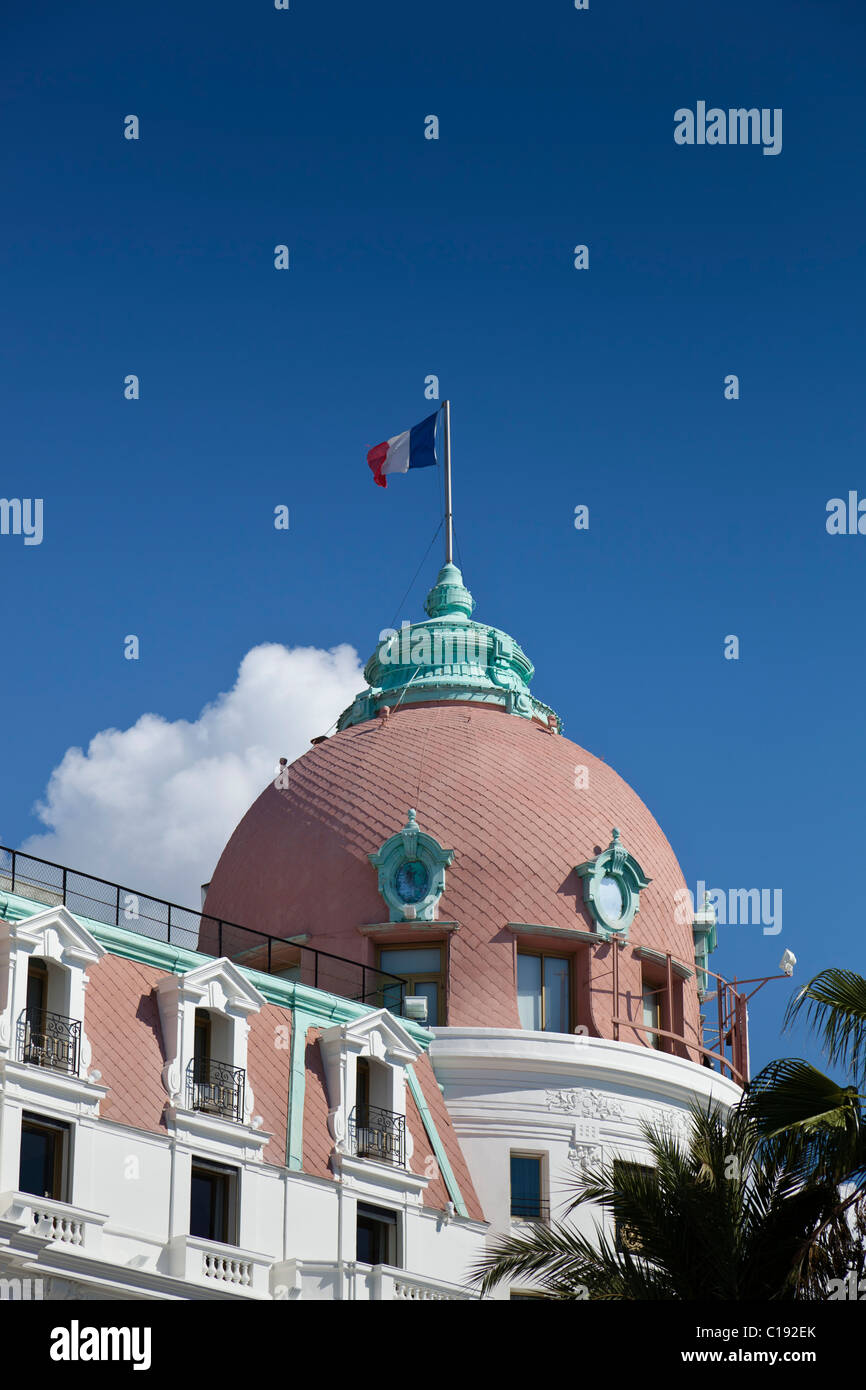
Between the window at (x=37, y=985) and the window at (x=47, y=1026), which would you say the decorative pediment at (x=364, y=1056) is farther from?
the window at (x=37, y=985)

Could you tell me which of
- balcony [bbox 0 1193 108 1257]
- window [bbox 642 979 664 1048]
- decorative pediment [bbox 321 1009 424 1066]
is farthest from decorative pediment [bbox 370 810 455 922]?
balcony [bbox 0 1193 108 1257]

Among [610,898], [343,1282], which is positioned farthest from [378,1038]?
[610,898]

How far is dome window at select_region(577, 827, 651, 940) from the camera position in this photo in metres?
48.9

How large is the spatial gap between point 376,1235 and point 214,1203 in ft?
12.5

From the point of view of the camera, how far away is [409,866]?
48812 mm

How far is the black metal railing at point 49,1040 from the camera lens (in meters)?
37.8

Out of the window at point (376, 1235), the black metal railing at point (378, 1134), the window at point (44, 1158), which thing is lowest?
the window at point (376, 1235)

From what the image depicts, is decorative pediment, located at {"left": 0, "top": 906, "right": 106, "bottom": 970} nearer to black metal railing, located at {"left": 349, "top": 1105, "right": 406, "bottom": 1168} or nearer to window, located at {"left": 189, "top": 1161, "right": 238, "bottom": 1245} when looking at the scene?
window, located at {"left": 189, "top": 1161, "right": 238, "bottom": 1245}

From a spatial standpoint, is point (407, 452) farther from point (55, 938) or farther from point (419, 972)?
point (55, 938)

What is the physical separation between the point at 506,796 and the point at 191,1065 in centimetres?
1207

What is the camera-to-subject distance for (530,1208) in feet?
149

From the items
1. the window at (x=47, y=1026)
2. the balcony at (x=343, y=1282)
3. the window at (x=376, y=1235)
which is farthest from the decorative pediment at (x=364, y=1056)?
the window at (x=47, y=1026)

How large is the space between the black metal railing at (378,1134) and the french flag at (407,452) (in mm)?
17989
